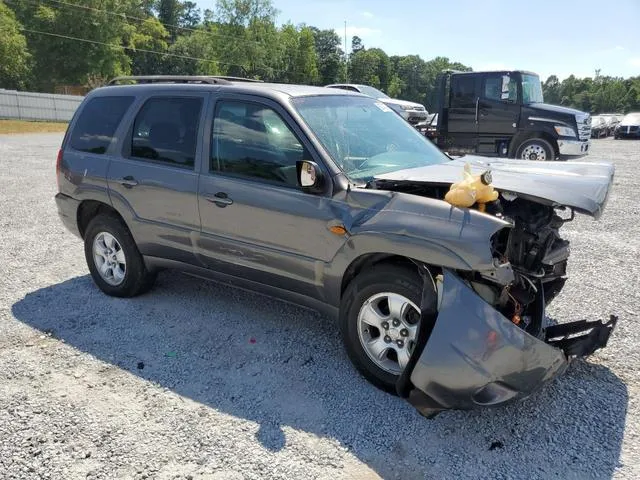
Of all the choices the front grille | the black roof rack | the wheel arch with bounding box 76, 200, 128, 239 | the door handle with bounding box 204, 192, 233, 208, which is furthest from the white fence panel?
Answer: the door handle with bounding box 204, 192, 233, 208

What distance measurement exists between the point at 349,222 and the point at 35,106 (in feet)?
122

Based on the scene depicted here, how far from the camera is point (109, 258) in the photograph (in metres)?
4.82

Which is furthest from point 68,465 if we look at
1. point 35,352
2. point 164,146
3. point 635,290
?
point 635,290

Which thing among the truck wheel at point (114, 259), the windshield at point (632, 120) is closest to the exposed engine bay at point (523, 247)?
the truck wheel at point (114, 259)

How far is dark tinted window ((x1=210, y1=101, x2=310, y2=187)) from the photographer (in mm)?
3633

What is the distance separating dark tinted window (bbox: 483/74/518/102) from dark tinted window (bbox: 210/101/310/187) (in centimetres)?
1076

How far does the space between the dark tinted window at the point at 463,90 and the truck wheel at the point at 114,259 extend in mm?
10827

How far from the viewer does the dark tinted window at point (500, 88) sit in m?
12.9

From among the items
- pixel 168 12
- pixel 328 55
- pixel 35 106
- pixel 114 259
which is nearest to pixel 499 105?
pixel 114 259

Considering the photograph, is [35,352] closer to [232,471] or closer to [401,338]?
[232,471]

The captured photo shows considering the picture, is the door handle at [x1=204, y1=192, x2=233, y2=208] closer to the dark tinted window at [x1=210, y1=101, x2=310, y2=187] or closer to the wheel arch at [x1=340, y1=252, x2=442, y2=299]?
the dark tinted window at [x1=210, y1=101, x2=310, y2=187]

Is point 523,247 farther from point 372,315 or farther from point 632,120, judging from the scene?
point 632,120

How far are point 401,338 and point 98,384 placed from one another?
80.6 inches

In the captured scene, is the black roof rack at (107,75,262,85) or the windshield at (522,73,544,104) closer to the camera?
the black roof rack at (107,75,262,85)
